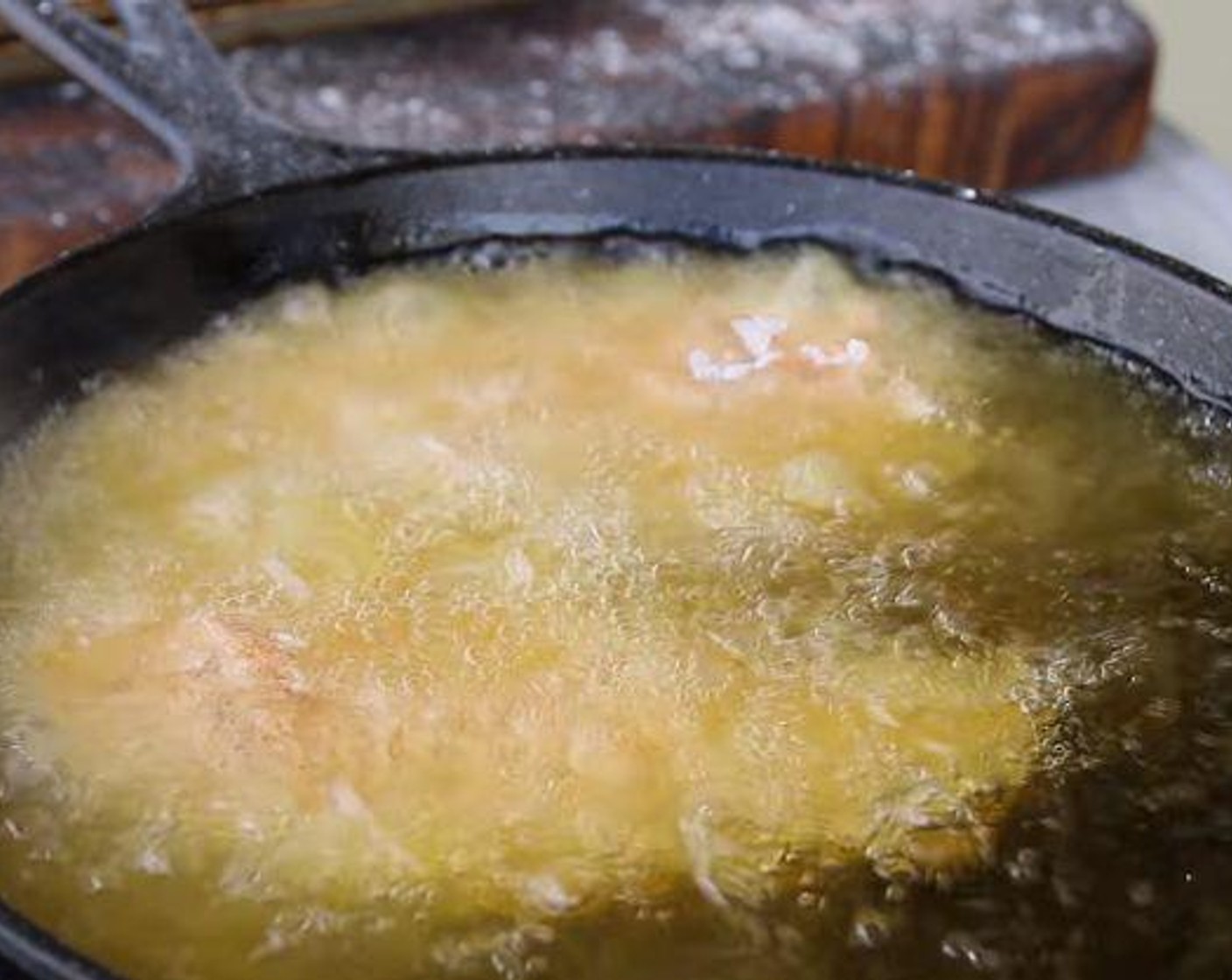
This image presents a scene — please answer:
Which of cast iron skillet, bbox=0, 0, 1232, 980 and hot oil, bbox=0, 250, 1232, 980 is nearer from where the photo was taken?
hot oil, bbox=0, 250, 1232, 980

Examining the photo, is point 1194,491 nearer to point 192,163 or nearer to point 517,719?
point 517,719

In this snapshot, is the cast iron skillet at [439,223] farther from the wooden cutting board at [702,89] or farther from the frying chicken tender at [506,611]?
the wooden cutting board at [702,89]

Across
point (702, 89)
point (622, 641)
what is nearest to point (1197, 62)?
point (702, 89)

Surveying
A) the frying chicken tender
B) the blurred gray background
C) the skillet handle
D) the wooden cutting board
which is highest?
the skillet handle

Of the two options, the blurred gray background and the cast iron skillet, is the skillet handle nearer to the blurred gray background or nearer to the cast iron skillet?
the cast iron skillet

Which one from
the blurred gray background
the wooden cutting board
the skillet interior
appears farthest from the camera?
the blurred gray background

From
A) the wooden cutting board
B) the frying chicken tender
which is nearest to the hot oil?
the frying chicken tender

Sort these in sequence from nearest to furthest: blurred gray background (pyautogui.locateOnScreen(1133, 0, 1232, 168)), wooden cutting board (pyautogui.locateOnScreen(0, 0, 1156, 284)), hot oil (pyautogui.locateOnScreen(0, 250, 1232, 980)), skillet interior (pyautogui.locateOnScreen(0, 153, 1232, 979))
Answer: hot oil (pyautogui.locateOnScreen(0, 250, 1232, 980))
skillet interior (pyautogui.locateOnScreen(0, 153, 1232, 979))
wooden cutting board (pyautogui.locateOnScreen(0, 0, 1156, 284))
blurred gray background (pyautogui.locateOnScreen(1133, 0, 1232, 168))

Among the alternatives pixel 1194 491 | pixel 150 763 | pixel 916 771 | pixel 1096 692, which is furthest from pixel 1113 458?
pixel 150 763

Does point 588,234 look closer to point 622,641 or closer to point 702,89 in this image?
point 622,641
